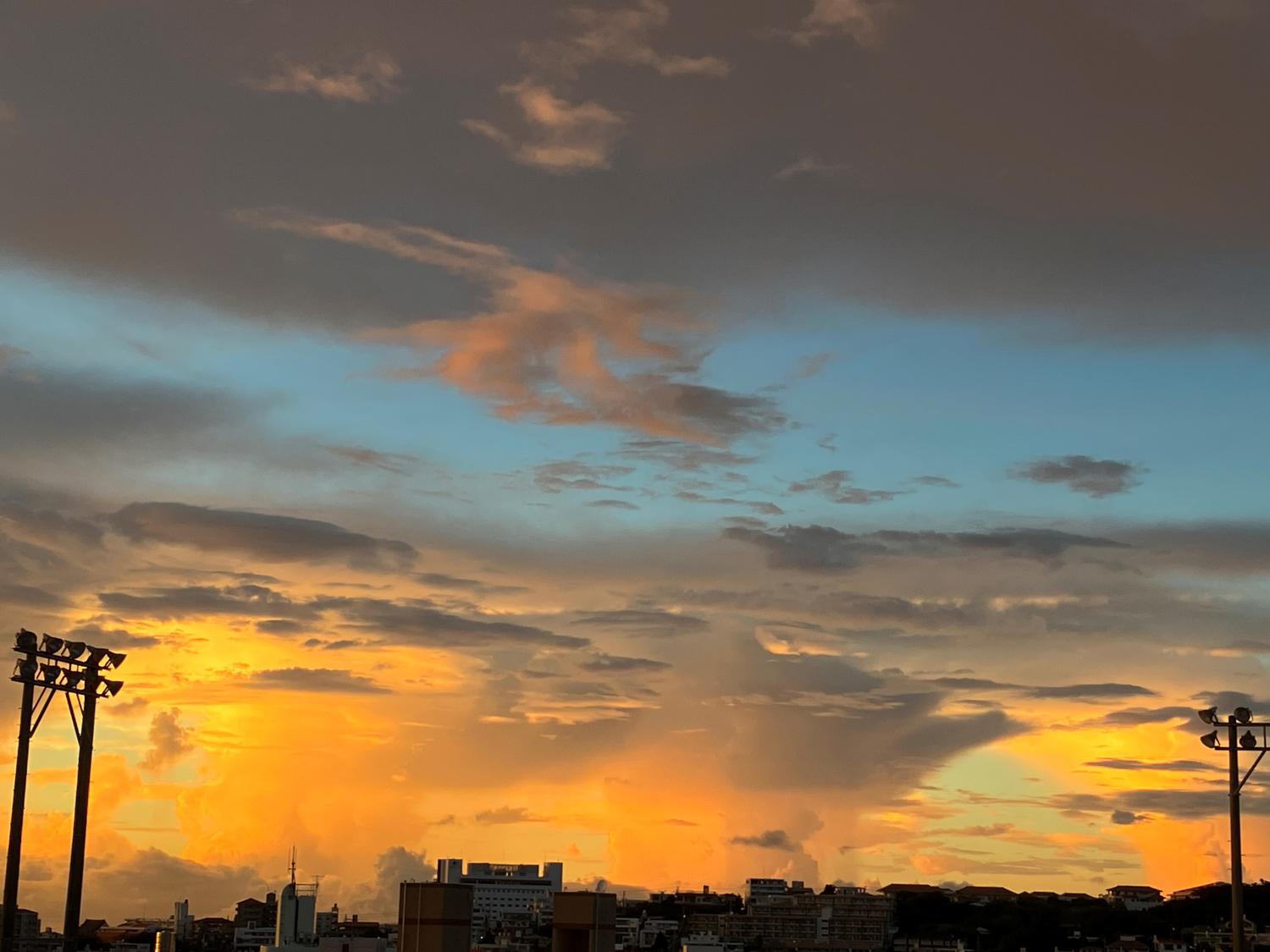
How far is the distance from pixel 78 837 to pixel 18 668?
6.52 meters

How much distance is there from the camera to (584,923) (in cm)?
4378

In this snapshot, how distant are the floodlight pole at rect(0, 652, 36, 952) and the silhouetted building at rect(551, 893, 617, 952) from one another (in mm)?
15398

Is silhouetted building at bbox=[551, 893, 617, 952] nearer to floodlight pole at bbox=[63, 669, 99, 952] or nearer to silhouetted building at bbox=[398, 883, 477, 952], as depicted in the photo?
silhouetted building at bbox=[398, 883, 477, 952]

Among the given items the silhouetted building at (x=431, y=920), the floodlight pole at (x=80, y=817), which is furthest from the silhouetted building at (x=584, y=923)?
the floodlight pole at (x=80, y=817)

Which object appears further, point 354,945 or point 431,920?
point 354,945

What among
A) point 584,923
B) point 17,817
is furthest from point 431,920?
point 17,817

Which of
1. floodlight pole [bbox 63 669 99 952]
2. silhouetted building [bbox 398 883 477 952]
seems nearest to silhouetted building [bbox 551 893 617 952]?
silhouetted building [bbox 398 883 477 952]

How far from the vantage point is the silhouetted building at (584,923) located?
43.6 metres

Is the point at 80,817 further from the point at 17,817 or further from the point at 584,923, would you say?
the point at 584,923

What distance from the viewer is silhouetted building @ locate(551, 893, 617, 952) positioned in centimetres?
4362

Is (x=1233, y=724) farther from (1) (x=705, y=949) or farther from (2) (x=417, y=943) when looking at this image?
(1) (x=705, y=949)

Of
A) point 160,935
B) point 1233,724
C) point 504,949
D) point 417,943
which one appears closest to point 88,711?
point 417,943

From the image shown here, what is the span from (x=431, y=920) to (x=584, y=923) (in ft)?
19.1

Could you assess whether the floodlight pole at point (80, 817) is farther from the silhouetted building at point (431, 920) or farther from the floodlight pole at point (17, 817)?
the silhouetted building at point (431, 920)
